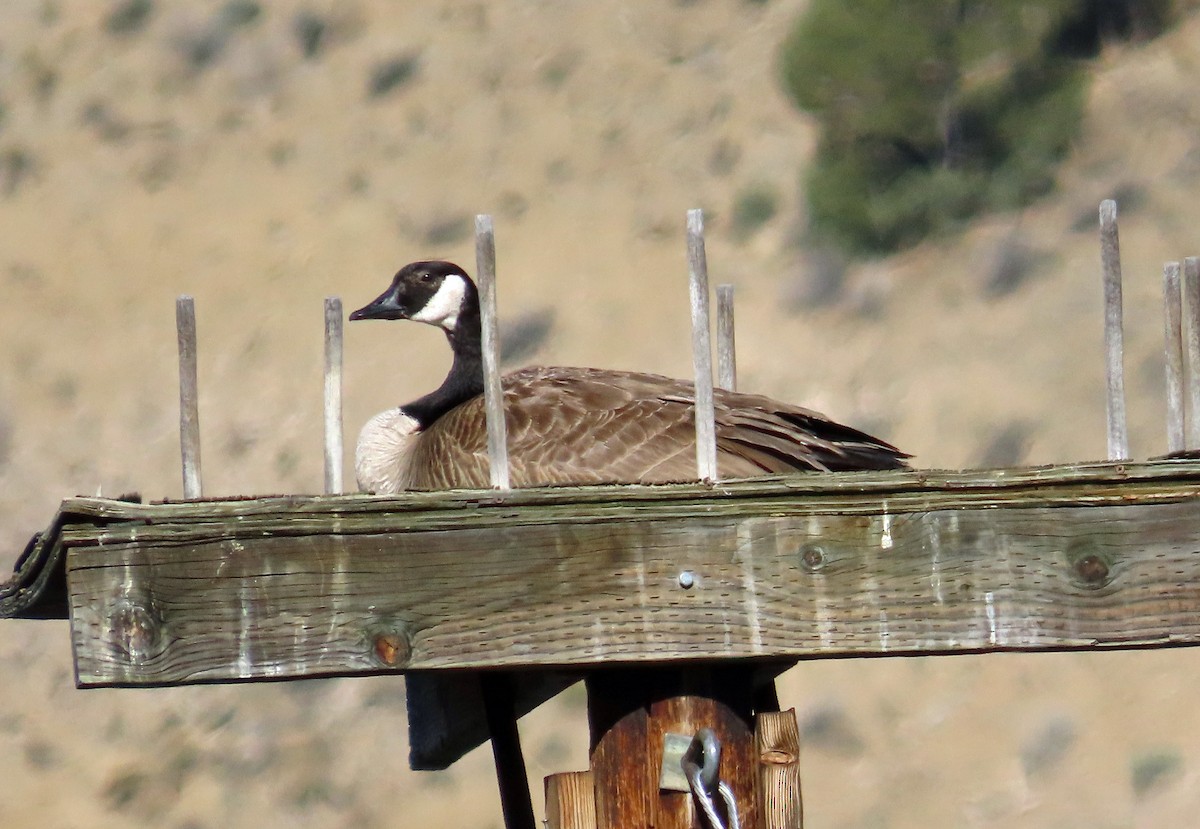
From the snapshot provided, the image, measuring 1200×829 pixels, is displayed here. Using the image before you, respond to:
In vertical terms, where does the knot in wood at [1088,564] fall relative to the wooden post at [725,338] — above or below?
below

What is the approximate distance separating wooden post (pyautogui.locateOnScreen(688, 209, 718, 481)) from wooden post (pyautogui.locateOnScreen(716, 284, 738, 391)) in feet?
3.83

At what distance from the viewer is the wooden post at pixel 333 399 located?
4.05 meters

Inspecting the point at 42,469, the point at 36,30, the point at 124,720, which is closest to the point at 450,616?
the point at 124,720

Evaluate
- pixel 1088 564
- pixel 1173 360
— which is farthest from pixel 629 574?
pixel 1173 360

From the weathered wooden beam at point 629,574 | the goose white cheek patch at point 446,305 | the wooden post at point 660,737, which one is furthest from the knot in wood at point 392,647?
the goose white cheek patch at point 446,305

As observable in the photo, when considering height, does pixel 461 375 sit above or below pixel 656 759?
above

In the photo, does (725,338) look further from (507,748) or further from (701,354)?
(701,354)

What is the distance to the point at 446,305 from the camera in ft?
28.1

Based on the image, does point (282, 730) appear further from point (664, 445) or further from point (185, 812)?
point (664, 445)

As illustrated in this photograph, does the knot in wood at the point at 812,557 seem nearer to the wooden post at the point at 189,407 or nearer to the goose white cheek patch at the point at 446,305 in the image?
the wooden post at the point at 189,407

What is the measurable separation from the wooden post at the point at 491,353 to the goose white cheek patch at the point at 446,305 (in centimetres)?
473

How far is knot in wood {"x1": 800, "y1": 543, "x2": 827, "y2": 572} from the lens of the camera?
11.2 ft

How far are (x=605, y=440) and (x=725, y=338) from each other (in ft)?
3.41

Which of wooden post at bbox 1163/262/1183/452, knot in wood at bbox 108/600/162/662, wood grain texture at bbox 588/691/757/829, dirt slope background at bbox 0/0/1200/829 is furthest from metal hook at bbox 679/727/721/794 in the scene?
dirt slope background at bbox 0/0/1200/829
